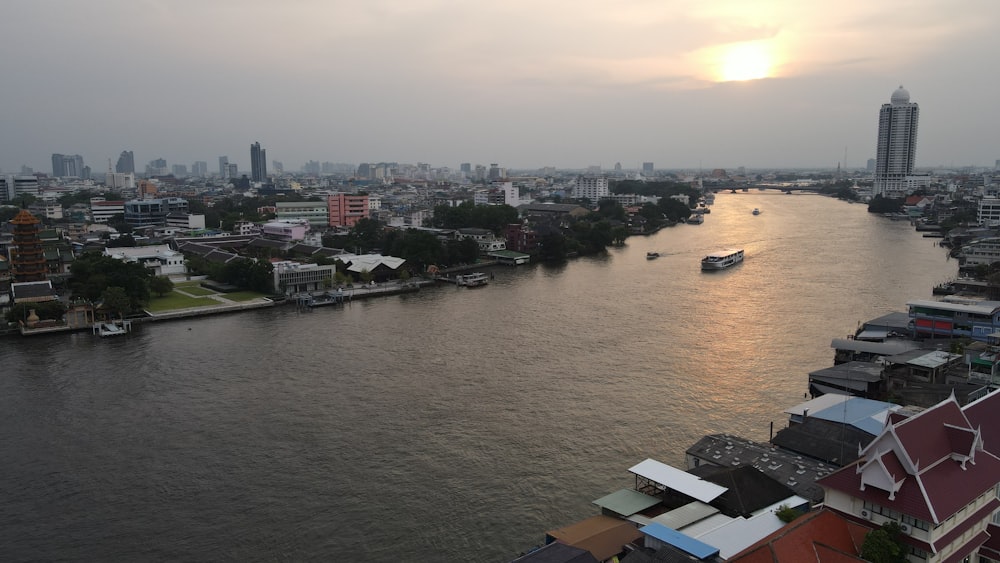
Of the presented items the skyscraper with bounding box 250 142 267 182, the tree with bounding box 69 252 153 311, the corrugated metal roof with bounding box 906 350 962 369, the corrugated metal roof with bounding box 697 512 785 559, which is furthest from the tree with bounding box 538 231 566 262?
the skyscraper with bounding box 250 142 267 182

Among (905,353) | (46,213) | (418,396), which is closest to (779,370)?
(905,353)

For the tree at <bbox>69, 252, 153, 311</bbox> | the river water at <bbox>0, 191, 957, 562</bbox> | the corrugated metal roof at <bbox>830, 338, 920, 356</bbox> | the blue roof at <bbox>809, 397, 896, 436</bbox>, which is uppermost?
the tree at <bbox>69, 252, 153, 311</bbox>

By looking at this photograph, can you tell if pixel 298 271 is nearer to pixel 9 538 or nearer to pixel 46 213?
pixel 9 538

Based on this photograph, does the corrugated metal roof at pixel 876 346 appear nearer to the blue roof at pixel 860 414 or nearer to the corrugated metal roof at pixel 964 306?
the corrugated metal roof at pixel 964 306

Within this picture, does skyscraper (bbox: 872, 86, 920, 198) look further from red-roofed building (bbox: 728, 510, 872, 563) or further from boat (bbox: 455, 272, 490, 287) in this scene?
red-roofed building (bbox: 728, 510, 872, 563)

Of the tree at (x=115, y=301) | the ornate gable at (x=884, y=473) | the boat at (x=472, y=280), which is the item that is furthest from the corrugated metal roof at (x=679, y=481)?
the boat at (x=472, y=280)

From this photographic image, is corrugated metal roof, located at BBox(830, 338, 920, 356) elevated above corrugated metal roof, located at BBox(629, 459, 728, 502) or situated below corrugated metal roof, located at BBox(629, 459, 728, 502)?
above

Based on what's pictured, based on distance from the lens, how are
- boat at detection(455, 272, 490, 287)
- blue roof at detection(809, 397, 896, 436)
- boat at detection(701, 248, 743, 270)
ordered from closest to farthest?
1. blue roof at detection(809, 397, 896, 436)
2. boat at detection(455, 272, 490, 287)
3. boat at detection(701, 248, 743, 270)
